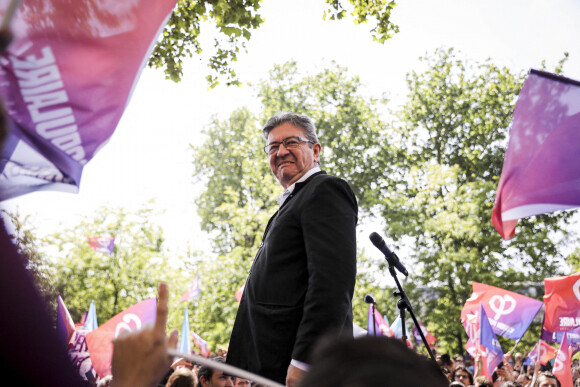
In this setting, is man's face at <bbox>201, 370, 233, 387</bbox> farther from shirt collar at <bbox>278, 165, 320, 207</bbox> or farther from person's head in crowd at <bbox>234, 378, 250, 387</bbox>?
shirt collar at <bbox>278, 165, 320, 207</bbox>

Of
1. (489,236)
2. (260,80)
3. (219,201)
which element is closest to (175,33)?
(489,236)

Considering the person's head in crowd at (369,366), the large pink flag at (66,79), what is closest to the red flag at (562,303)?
the large pink flag at (66,79)

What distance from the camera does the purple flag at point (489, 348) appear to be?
10.1 m

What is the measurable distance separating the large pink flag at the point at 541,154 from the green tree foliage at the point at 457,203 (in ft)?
60.4

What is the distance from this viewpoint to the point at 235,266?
23.1 m

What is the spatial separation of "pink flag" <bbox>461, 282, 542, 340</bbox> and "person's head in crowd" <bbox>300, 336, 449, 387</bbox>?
11879mm

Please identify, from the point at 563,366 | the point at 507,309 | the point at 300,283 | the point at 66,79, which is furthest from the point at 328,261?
the point at 507,309

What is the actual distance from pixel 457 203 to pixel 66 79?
21.8 meters

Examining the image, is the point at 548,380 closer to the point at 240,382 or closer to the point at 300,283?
the point at 240,382

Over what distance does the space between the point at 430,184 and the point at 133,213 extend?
15395 mm

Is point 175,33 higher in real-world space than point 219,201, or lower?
lower

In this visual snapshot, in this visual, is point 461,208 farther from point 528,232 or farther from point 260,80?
Answer: point 260,80

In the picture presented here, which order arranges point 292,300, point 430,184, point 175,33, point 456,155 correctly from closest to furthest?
point 292,300 < point 175,33 < point 430,184 < point 456,155

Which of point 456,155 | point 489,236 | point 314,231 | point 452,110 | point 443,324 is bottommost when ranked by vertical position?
point 314,231
